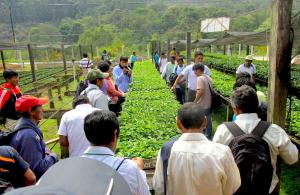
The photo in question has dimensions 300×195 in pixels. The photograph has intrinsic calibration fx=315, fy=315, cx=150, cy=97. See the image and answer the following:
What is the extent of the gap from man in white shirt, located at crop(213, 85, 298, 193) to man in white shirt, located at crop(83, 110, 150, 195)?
98cm

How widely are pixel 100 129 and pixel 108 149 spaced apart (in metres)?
0.16

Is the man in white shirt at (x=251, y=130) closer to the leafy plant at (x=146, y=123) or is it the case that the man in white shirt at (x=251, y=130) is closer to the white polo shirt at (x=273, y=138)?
the white polo shirt at (x=273, y=138)

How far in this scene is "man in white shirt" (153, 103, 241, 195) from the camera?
2482 millimetres

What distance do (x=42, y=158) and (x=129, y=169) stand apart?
1424 millimetres

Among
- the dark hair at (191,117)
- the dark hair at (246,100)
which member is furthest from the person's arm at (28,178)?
the dark hair at (246,100)

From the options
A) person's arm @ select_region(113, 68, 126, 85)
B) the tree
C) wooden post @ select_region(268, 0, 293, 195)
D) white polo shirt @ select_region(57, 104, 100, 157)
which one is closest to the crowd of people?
white polo shirt @ select_region(57, 104, 100, 157)

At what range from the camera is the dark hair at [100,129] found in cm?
235

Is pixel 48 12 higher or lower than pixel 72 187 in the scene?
higher

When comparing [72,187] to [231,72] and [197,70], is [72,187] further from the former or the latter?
[231,72]

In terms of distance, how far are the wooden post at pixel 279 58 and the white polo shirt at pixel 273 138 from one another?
20.6 inches

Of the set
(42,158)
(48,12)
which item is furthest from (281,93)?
(48,12)

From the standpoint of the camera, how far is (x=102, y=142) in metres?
2.35

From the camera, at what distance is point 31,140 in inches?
122

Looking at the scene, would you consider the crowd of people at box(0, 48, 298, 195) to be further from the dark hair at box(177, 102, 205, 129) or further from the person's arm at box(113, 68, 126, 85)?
the person's arm at box(113, 68, 126, 85)
